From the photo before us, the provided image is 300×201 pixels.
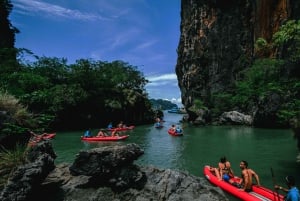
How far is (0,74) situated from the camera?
11.4 meters

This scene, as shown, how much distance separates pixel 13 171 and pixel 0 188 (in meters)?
0.49

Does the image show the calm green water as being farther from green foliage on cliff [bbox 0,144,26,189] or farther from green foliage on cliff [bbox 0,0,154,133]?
green foliage on cliff [bbox 0,0,154,133]

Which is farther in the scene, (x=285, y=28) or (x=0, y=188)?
(x=285, y=28)

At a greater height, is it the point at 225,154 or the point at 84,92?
the point at 84,92

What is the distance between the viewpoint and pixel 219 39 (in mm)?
57250

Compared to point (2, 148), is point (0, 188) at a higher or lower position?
lower

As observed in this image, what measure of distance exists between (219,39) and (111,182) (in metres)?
53.7

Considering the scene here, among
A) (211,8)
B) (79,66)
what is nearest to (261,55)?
(211,8)

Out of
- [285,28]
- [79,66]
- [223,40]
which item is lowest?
[285,28]

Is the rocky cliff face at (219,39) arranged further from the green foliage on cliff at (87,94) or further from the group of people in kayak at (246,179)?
the group of people in kayak at (246,179)

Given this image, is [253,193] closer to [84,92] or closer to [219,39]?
[84,92]

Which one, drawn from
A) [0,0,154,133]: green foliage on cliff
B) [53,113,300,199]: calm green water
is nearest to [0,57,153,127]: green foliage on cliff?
[0,0,154,133]: green foliage on cliff

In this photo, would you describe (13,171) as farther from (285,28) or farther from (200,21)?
(200,21)

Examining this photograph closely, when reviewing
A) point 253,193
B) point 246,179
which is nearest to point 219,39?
point 246,179
